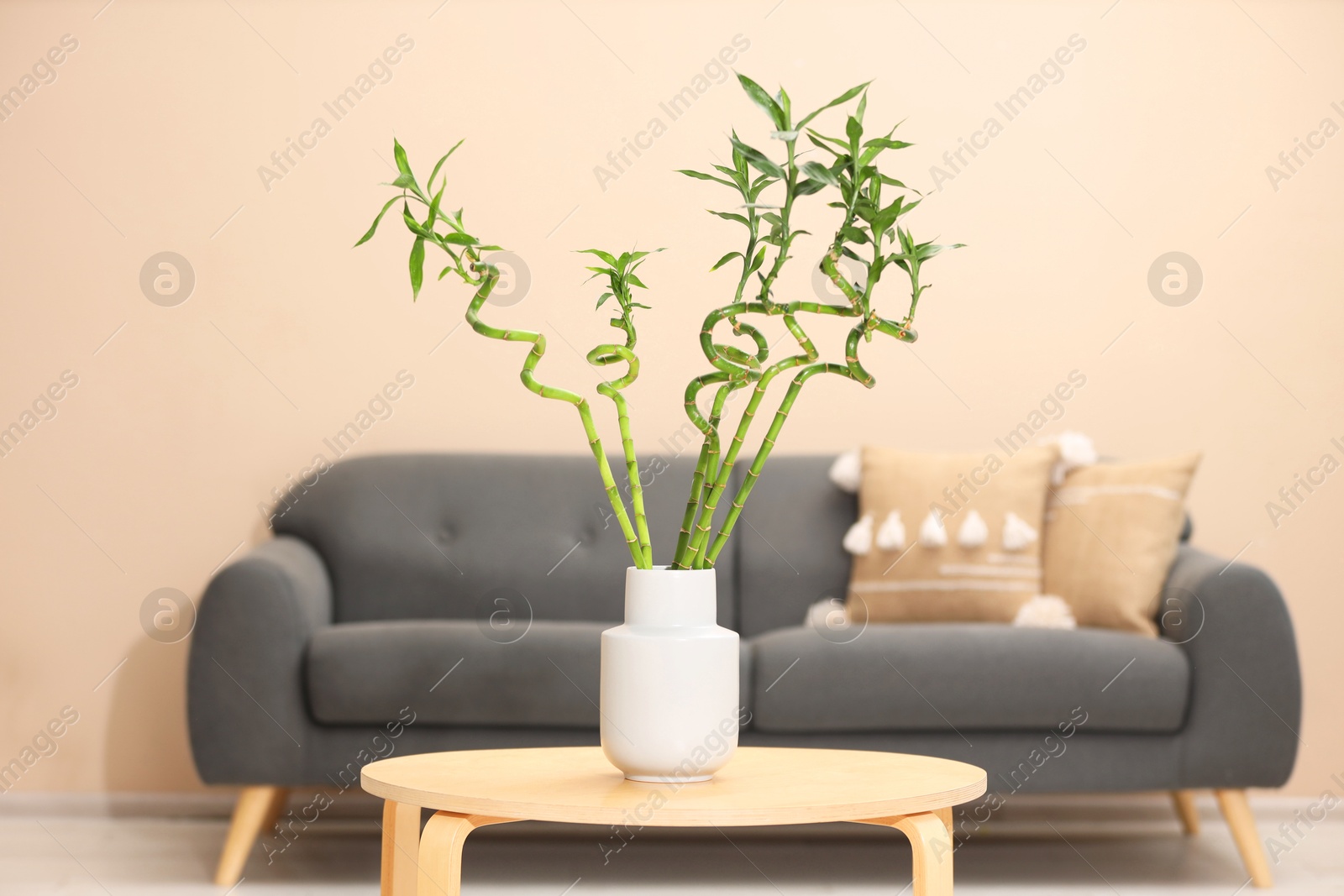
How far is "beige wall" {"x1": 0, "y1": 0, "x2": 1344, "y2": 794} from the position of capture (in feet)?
10.1

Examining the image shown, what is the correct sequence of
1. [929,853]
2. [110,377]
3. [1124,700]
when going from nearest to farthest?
[929,853] → [1124,700] → [110,377]

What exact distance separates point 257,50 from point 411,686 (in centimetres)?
192

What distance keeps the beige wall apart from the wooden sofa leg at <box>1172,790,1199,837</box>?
0.69 meters

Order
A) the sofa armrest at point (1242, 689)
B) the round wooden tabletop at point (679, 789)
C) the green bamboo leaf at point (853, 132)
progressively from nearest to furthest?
the round wooden tabletop at point (679, 789), the green bamboo leaf at point (853, 132), the sofa armrest at point (1242, 689)

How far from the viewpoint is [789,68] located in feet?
10.4

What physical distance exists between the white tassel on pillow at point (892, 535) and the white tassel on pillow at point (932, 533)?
0.15 feet

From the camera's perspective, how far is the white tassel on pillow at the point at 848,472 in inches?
111

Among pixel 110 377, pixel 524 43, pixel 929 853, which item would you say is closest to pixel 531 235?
pixel 524 43

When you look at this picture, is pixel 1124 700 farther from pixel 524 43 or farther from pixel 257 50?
pixel 257 50

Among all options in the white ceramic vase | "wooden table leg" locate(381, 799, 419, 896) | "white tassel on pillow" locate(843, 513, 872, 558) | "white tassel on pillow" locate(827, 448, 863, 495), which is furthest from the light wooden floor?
the white ceramic vase

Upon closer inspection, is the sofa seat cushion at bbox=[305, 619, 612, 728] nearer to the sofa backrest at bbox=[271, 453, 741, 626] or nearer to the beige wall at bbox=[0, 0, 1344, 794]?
the sofa backrest at bbox=[271, 453, 741, 626]

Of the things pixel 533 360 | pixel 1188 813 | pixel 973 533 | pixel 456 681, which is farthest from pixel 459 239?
pixel 1188 813

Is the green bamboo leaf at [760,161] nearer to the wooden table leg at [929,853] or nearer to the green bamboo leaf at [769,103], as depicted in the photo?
the green bamboo leaf at [769,103]

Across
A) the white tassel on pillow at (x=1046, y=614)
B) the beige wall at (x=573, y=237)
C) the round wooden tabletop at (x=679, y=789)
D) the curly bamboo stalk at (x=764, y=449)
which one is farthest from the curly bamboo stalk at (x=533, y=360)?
the beige wall at (x=573, y=237)
